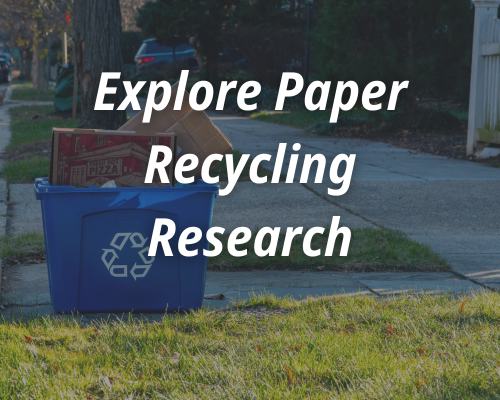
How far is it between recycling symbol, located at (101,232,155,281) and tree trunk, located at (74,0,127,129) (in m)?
6.12

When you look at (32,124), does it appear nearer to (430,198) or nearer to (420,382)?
(430,198)

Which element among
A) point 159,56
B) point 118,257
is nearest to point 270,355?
point 118,257

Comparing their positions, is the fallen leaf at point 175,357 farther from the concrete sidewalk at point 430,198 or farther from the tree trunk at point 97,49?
the tree trunk at point 97,49

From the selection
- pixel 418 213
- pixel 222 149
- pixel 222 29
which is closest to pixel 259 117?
pixel 222 29

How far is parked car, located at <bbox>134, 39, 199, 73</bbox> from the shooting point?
28438 millimetres

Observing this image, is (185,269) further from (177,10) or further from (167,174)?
(177,10)

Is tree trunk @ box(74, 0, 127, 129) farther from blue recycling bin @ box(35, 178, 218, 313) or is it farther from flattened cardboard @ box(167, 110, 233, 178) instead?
blue recycling bin @ box(35, 178, 218, 313)

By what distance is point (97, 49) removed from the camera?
9219 millimetres

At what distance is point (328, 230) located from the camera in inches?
220

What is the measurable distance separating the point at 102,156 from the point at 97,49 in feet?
20.1

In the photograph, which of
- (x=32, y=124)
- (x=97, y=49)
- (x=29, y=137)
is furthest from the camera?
(x=32, y=124)

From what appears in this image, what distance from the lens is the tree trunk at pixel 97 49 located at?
920cm

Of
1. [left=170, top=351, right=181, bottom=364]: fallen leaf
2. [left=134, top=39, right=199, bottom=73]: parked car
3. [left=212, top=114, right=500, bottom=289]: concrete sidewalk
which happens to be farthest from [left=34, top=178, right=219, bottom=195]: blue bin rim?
[left=134, top=39, right=199, bottom=73]: parked car

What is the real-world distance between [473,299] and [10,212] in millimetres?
4451
